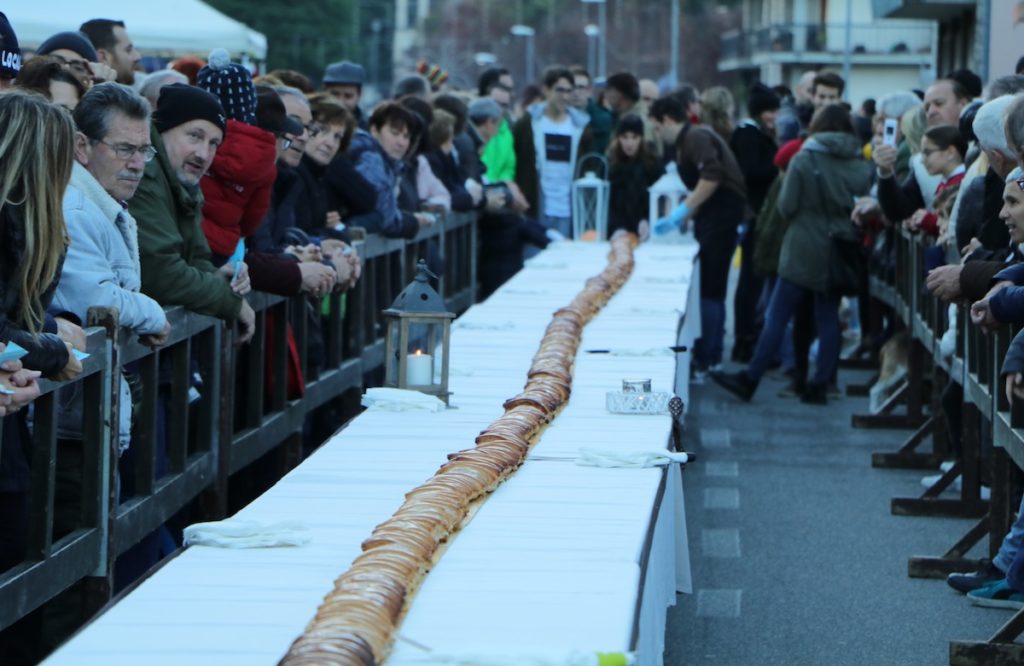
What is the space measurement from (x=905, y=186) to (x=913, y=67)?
67.5 meters

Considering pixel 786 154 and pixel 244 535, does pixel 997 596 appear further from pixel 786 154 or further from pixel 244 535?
pixel 786 154

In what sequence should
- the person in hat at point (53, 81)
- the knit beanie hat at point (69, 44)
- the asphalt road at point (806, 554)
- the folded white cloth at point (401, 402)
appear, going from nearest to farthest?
the folded white cloth at point (401, 402)
the asphalt road at point (806, 554)
the person in hat at point (53, 81)
the knit beanie hat at point (69, 44)

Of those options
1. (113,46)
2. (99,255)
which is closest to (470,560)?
(99,255)

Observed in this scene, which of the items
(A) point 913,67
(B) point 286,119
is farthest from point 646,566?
(A) point 913,67

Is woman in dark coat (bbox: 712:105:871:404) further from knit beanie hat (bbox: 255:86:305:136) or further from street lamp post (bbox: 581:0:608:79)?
street lamp post (bbox: 581:0:608:79)

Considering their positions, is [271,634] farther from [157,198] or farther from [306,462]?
[157,198]

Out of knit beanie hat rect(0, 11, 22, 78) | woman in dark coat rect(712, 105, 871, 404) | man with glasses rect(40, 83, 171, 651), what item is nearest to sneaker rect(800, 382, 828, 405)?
woman in dark coat rect(712, 105, 871, 404)

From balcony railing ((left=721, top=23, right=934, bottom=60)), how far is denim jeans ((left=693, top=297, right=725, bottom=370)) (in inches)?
2462

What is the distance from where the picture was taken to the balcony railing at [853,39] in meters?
76.4

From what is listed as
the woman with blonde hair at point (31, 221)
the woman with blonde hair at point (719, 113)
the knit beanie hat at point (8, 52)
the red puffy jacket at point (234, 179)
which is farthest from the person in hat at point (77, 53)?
the woman with blonde hair at point (719, 113)

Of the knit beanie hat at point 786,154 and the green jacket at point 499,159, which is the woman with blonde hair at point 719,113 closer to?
the knit beanie hat at point 786,154

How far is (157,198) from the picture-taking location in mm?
6746

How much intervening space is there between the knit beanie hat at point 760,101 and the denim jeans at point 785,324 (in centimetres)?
337

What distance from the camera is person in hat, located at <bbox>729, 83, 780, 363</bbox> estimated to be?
15469 mm
